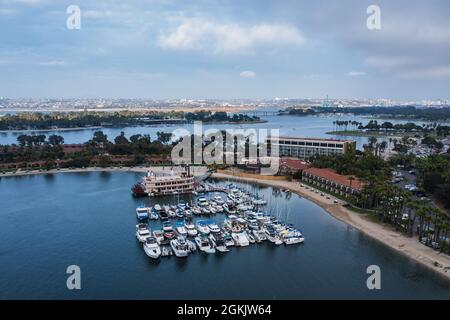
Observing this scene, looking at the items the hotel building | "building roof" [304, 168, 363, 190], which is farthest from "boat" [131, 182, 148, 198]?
the hotel building

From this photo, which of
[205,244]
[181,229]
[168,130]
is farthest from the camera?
[168,130]

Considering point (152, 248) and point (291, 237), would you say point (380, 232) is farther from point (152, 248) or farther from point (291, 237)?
point (152, 248)

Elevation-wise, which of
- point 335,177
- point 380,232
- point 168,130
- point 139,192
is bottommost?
point 380,232

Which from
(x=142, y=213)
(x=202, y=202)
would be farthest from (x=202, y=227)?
(x=202, y=202)

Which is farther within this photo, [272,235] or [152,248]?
[272,235]

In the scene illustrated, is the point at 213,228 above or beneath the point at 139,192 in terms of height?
beneath

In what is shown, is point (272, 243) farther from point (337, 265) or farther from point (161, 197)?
point (161, 197)

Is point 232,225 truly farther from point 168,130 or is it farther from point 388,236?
point 168,130

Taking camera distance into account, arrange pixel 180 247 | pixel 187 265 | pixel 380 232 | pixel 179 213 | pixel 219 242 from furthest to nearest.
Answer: pixel 179 213 < pixel 380 232 < pixel 219 242 < pixel 180 247 < pixel 187 265
